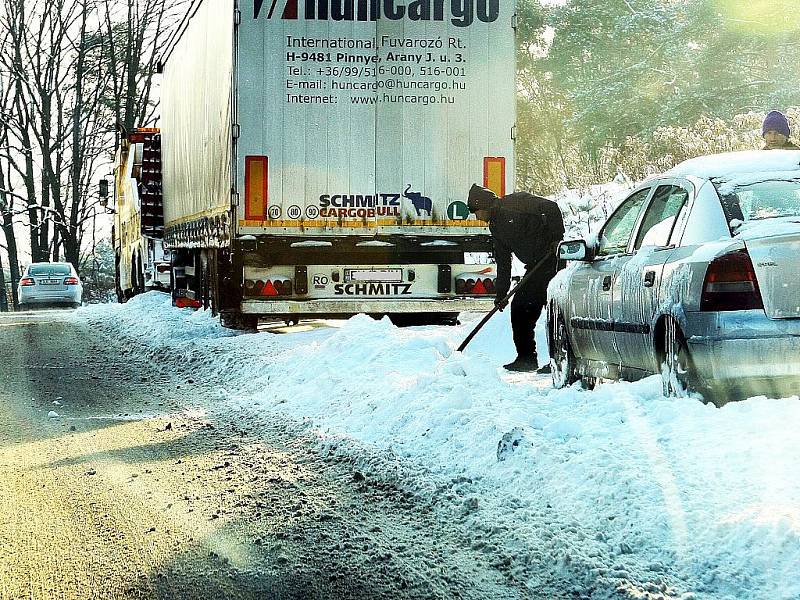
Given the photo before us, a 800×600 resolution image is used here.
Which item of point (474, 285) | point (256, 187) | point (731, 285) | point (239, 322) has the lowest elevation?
point (239, 322)

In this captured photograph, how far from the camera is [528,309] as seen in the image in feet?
37.5

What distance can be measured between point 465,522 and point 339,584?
3.34 feet

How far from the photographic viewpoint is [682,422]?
19.2 ft

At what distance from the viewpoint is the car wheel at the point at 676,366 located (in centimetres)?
623

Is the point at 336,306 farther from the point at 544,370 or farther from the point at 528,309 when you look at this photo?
the point at 544,370

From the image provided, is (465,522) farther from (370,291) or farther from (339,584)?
(370,291)

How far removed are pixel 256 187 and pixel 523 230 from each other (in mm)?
3206

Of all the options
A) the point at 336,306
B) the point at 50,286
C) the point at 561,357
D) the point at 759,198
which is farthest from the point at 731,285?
the point at 50,286

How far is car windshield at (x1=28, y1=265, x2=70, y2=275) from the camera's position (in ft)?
119

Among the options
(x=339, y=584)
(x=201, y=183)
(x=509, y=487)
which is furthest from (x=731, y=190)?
(x=201, y=183)

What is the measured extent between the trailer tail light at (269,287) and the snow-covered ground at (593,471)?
4.08 meters

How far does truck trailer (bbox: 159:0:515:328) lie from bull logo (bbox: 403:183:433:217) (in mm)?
16

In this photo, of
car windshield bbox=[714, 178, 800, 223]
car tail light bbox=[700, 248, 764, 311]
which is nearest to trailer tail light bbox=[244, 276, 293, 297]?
car windshield bbox=[714, 178, 800, 223]

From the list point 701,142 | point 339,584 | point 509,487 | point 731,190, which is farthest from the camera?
point 701,142
